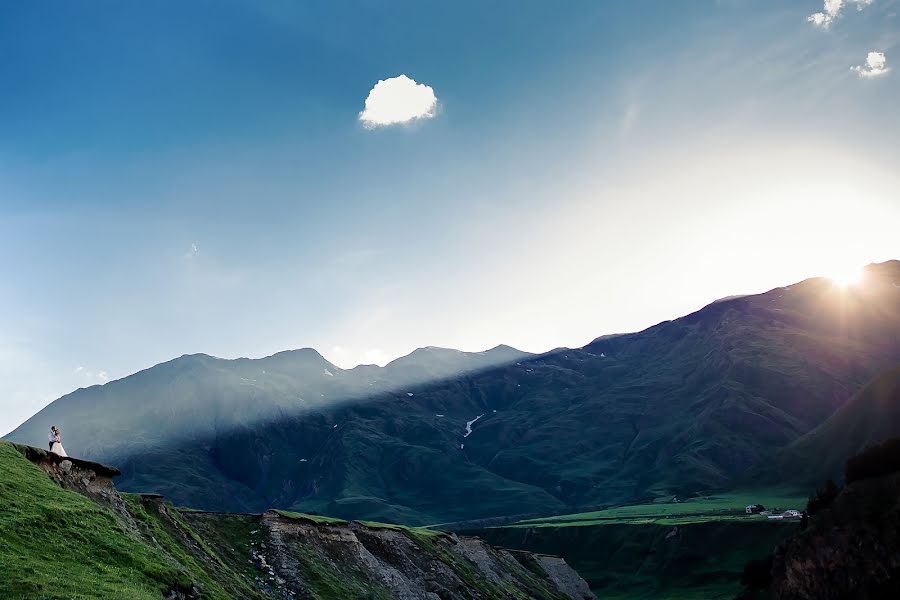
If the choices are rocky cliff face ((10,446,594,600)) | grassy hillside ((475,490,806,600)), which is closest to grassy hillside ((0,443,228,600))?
rocky cliff face ((10,446,594,600))

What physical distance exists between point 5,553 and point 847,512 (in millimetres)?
90554

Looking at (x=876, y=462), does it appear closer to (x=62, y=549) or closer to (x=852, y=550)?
(x=852, y=550)

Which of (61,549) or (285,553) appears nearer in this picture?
(61,549)

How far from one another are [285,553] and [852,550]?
6693 cm

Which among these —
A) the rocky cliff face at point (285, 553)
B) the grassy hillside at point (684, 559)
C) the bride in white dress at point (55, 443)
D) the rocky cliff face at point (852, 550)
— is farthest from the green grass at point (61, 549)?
the grassy hillside at point (684, 559)

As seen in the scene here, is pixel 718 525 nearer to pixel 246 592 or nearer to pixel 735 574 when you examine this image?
pixel 735 574

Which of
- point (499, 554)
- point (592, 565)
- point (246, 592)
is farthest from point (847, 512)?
point (592, 565)

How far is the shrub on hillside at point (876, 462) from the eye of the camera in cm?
8465

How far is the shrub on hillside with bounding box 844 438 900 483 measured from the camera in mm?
84650

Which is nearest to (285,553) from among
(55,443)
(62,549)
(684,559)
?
(55,443)

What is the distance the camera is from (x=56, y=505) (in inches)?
1332

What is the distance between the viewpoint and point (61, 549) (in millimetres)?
30188

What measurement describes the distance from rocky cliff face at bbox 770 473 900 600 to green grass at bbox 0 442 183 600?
246 ft

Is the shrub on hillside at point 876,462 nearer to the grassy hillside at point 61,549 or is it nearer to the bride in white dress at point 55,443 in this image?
the grassy hillside at point 61,549
